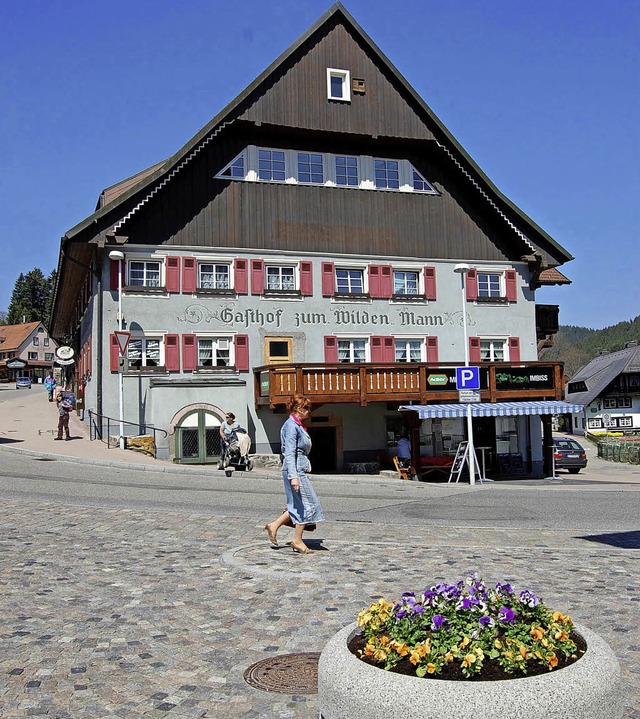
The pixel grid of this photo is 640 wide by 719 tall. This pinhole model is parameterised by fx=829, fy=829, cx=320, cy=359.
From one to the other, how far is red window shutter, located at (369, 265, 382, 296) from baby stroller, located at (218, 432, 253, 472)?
9337mm

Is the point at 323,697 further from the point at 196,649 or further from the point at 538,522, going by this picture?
the point at 538,522

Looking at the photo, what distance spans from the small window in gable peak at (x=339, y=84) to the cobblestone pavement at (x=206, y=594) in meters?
20.6

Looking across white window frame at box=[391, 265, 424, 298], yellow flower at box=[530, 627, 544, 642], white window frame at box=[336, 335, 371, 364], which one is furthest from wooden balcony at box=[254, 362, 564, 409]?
yellow flower at box=[530, 627, 544, 642]

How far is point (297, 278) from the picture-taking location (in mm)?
28797

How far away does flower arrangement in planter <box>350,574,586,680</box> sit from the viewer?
3.79 meters

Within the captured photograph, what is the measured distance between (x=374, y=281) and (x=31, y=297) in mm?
111626

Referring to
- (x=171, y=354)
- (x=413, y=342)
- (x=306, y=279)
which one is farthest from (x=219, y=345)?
(x=413, y=342)

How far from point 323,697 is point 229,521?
27.9ft

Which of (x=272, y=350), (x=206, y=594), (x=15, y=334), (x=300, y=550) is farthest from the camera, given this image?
(x=15, y=334)

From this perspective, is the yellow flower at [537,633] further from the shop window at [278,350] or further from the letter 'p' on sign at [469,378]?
the shop window at [278,350]

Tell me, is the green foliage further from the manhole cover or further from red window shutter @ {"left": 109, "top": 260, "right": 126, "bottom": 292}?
the manhole cover

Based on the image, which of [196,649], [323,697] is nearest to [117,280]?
[196,649]

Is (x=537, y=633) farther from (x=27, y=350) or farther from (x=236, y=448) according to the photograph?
(x=27, y=350)

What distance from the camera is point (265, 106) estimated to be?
1120 inches
